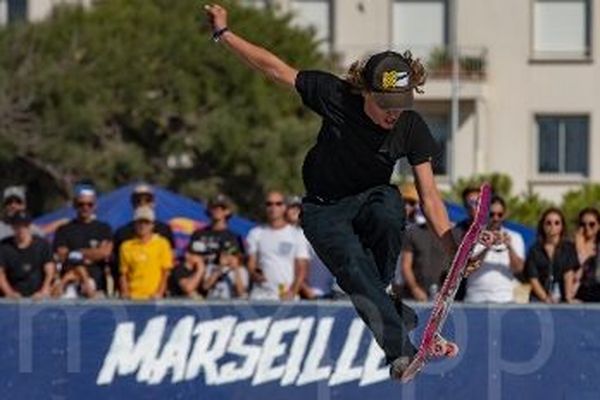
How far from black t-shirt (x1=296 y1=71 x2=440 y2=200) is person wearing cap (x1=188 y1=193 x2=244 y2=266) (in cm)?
563

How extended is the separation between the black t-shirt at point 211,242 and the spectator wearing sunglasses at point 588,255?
8.86 ft

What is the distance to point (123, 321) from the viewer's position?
13.1m

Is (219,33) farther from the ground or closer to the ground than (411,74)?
farther from the ground

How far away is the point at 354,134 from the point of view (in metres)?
9.67

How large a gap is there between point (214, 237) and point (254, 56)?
591cm

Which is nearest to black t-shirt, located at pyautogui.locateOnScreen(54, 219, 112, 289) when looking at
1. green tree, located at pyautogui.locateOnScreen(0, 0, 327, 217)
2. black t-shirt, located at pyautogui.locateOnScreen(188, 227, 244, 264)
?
black t-shirt, located at pyautogui.locateOnScreen(188, 227, 244, 264)

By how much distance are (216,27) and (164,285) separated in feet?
18.6

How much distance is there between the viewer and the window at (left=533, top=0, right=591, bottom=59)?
136ft

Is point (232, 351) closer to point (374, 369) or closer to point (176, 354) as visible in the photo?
point (176, 354)

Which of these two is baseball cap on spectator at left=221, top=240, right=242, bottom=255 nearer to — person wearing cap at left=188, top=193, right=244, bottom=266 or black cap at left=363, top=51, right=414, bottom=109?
person wearing cap at left=188, top=193, right=244, bottom=266

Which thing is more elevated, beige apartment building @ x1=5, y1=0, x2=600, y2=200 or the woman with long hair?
beige apartment building @ x1=5, y1=0, x2=600, y2=200

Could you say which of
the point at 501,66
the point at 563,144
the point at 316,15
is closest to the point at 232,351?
the point at 501,66

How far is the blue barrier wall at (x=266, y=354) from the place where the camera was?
12883 millimetres

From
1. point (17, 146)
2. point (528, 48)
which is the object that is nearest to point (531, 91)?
point (528, 48)
